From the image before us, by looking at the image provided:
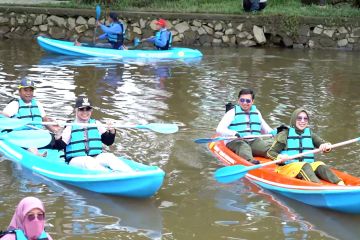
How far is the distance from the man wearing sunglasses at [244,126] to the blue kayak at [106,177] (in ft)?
5.23

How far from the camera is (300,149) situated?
734 cm

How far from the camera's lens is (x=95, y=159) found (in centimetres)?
720

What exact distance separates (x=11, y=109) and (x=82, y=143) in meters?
1.65

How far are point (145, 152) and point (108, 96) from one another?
374cm

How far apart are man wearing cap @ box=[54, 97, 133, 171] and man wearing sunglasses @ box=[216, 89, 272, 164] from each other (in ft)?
5.44

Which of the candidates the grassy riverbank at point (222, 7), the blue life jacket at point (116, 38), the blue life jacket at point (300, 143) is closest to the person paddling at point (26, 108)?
the blue life jacket at point (300, 143)

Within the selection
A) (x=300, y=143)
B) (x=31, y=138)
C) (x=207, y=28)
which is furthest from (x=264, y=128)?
(x=207, y=28)

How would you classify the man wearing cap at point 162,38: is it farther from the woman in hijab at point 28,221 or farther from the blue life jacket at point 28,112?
the woman in hijab at point 28,221

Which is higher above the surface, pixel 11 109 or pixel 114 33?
pixel 114 33

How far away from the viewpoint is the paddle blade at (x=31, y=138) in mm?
7781

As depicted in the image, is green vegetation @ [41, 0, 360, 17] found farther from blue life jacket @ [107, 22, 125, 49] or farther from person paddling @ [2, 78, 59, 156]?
person paddling @ [2, 78, 59, 156]

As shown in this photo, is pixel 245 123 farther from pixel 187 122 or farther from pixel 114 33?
pixel 114 33

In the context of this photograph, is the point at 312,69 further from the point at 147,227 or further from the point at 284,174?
the point at 147,227

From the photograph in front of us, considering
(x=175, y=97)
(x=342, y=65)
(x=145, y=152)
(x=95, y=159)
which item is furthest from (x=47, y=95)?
(x=342, y=65)
